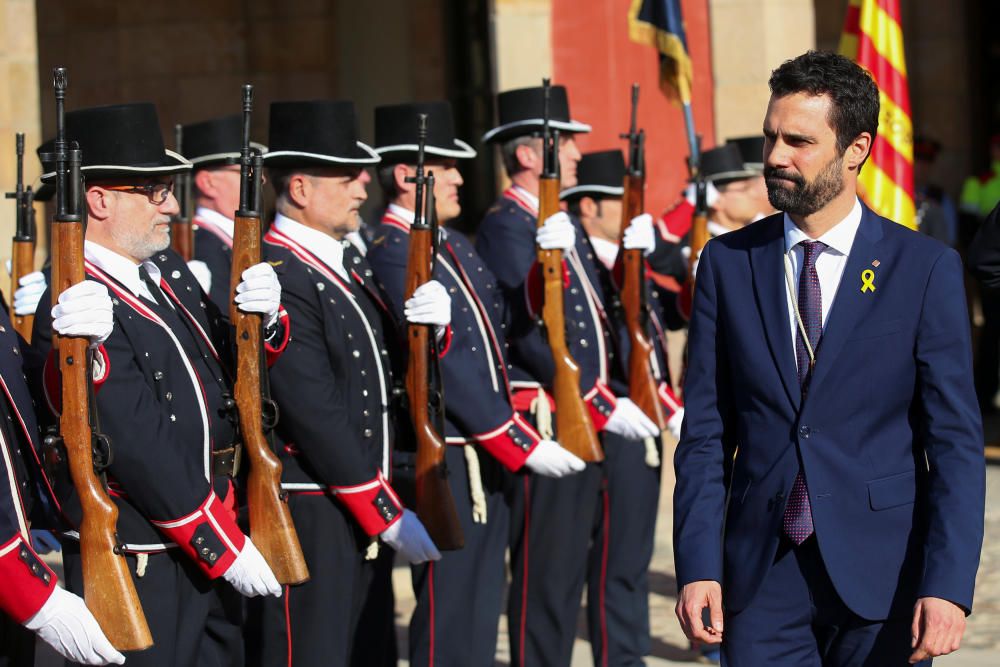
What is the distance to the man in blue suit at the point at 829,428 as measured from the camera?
3.42 metres

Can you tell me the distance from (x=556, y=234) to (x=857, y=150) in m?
2.52

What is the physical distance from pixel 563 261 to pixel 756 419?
8.69 feet

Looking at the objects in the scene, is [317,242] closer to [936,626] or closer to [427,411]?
[427,411]

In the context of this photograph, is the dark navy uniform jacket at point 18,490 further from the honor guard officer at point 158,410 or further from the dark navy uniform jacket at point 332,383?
the dark navy uniform jacket at point 332,383

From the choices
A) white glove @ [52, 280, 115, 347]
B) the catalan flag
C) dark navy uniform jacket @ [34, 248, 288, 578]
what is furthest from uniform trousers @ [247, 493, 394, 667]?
the catalan flag

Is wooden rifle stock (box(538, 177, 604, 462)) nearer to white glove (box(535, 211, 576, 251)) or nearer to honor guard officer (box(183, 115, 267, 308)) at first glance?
white glove (box(535, 211, 576, 251))

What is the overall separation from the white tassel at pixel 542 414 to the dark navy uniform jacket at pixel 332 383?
1.06 m

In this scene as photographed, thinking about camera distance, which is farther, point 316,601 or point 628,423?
point 628,423

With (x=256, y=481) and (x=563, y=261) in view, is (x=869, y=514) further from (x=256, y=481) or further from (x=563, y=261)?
(x=563, y=261)

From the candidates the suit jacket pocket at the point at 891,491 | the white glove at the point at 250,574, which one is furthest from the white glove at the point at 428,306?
the suit jacket pocket at the point at 891,491

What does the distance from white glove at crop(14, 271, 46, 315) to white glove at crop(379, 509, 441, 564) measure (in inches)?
54.8

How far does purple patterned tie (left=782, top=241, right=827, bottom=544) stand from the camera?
3.47 meters

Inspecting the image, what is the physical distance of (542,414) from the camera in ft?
20.2

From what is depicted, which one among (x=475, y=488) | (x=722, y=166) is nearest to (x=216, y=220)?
(x=475, y=488)
